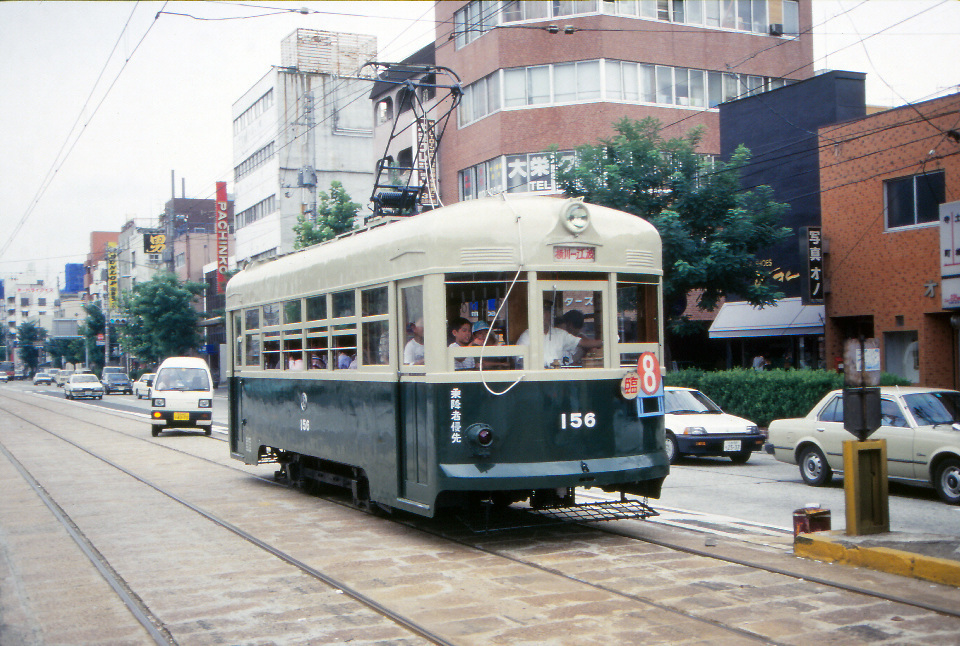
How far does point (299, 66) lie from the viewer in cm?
5609

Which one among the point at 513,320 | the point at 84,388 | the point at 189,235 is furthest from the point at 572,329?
the point at 189,235

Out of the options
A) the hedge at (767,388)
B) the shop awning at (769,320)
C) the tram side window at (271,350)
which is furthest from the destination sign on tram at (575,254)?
the shop awning at (769,320)

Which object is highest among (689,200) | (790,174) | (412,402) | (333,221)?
(333,221)

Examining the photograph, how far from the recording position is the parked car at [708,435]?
1598cm

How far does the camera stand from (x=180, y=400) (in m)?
24.9

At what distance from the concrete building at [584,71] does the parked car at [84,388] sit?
28431 millimetres

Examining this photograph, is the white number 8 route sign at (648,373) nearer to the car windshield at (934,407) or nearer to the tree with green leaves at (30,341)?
the car windshield at (934,407)

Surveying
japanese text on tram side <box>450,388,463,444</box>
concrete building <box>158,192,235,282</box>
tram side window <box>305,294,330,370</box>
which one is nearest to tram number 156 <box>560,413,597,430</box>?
japanese text on tram side <box>450,388,463,444</box>

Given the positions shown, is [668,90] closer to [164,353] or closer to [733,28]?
[733,28]

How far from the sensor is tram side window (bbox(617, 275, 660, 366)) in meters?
8.79

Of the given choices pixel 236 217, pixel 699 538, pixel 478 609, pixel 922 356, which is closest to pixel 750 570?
pixel 699 538

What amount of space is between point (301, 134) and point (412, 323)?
4689cm

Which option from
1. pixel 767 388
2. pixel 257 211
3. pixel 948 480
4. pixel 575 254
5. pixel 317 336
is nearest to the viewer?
pixel 575 254

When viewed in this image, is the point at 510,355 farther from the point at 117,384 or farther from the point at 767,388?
the point at 117,384
